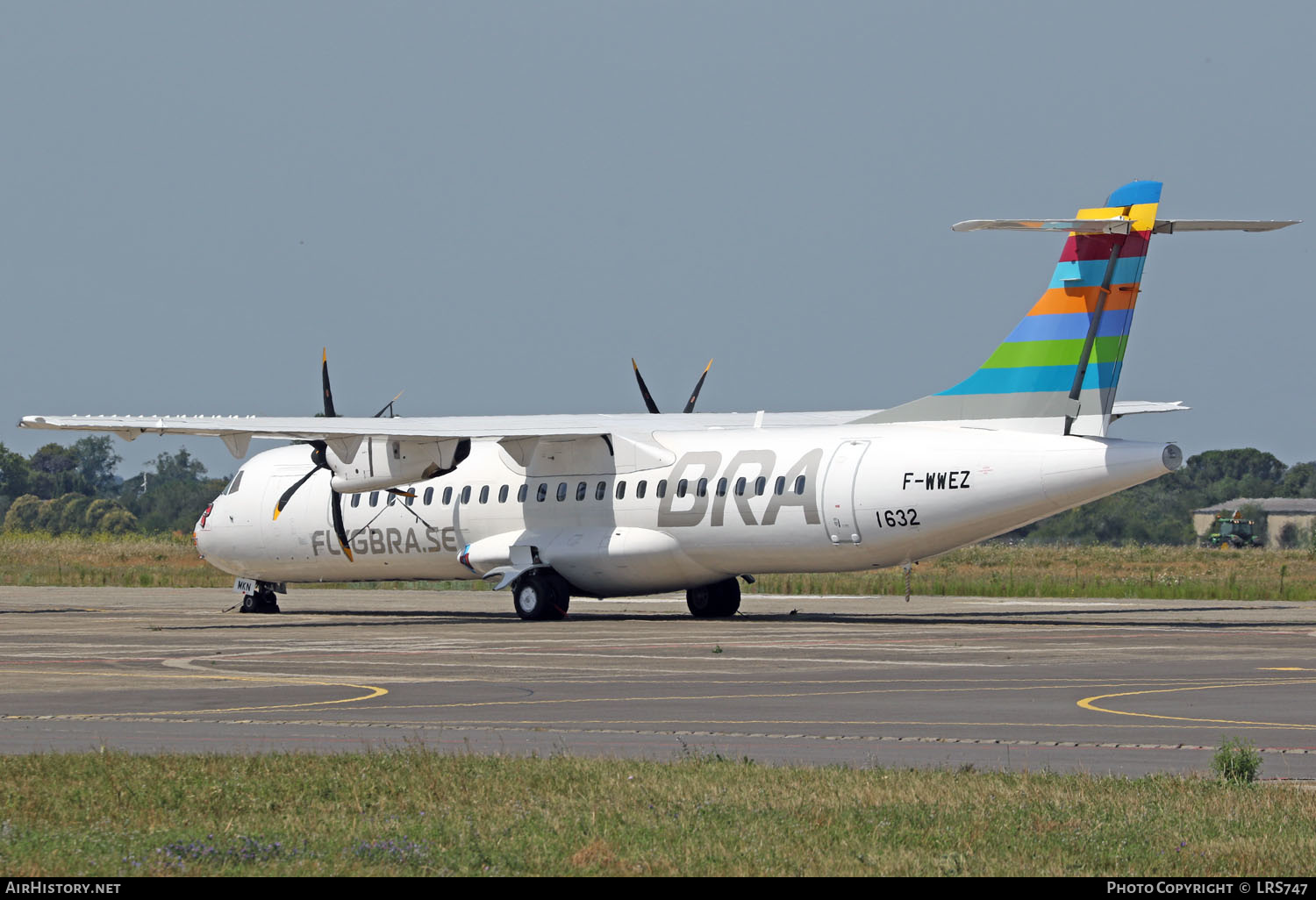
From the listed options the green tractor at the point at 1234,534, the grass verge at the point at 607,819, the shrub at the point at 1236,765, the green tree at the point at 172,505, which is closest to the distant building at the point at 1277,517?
the green tractor at the point at 1234,534

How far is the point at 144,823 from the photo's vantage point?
11172 mm

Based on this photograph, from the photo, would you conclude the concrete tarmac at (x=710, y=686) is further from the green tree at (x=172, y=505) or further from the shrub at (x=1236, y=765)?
the green tree at (x=172, y=505)

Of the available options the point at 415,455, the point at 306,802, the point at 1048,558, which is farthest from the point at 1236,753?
the point at 1048,558

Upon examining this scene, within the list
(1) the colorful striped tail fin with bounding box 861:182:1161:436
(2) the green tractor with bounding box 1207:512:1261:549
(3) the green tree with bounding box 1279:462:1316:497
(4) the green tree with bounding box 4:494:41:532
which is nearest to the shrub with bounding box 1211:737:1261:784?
(1) the colorful striped tail fin with bounding box 861:182:1161:436

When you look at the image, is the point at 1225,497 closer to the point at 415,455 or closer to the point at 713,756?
the point at 415,455

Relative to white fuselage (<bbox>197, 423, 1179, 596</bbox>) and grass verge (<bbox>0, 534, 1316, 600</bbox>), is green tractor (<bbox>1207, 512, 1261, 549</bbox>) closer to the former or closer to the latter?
grass verge (<bbox>0, 534, 1316, 600</bbox>)

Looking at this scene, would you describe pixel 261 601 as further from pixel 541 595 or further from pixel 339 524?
pixel 541 595

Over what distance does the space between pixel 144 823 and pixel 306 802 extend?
3.73 feet

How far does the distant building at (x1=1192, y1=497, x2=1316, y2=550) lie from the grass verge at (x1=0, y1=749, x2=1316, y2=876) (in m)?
113

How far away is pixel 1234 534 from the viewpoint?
107625 mm

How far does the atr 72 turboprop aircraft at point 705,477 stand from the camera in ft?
99.0

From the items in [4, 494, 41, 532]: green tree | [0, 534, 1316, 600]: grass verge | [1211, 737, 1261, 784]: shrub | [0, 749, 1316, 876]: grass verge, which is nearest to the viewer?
[0, 749, 1316, 876]: grass verge

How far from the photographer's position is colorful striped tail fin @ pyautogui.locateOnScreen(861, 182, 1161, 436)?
2988 centimetres

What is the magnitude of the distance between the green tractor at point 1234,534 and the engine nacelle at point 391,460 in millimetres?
78379
